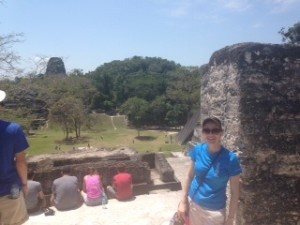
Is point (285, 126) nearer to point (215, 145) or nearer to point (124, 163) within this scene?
point (215, 145)

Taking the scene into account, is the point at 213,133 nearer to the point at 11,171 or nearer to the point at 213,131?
the point at 213,131

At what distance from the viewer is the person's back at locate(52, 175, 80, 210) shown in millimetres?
6711

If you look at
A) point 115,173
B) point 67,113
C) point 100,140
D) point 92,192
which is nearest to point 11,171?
point 92,192

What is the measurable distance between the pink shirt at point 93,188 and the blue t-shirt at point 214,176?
13.8 ft

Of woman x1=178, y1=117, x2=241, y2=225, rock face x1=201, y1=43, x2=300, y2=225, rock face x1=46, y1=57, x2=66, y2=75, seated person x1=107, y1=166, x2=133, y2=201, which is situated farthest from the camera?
rock face x1=46, y1=57, x2=66, y2=75

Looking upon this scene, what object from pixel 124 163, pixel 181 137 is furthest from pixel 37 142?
pixel 124 163

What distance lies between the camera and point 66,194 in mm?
6715

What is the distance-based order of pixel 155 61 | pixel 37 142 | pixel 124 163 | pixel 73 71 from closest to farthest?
pixel 124 163, pixel 37 142, pixel 73 71, pixel 155 61

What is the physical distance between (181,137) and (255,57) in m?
18.8

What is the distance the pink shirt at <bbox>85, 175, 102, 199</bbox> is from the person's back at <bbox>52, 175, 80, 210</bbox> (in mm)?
259

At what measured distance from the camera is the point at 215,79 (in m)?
4.54

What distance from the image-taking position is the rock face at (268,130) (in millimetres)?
3896

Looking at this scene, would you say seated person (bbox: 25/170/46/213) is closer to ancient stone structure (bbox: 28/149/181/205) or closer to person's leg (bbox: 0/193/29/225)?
ancient stone structure (bbox: 28/149/181/205)

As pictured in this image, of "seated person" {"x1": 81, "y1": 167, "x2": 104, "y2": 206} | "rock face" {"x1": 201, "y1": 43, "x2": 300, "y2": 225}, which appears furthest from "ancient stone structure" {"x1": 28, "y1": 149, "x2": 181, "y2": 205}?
"rock face" {"x1": 201, "y1": 43, "x2": 300, "y2": 225}
